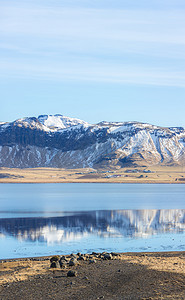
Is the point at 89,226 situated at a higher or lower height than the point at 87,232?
lower

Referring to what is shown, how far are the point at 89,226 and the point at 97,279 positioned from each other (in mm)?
38512

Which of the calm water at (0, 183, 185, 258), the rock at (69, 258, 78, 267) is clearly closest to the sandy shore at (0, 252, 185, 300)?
the rock at (69, 258, 78, 267)

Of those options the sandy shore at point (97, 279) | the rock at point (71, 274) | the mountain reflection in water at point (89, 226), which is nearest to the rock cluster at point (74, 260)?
the sandy shore at point (97, 279)

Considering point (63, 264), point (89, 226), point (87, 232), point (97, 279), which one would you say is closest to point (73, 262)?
point (63, 264)

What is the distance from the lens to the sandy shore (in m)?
24.1

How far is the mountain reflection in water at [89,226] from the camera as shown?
56219 millimetres

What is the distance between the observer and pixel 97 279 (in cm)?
2761

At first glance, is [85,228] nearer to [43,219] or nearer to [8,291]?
[43,219]

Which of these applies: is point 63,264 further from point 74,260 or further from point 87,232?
point 87,232

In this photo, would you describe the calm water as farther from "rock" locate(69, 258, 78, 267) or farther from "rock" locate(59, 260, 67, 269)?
"rock" locate(69, 258, 78, 267)

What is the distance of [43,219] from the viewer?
76.7m

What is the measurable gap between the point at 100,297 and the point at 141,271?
19.7ft

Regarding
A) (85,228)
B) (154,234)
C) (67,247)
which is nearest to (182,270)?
(67,247)

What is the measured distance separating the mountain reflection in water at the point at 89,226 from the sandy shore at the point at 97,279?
694 inches
